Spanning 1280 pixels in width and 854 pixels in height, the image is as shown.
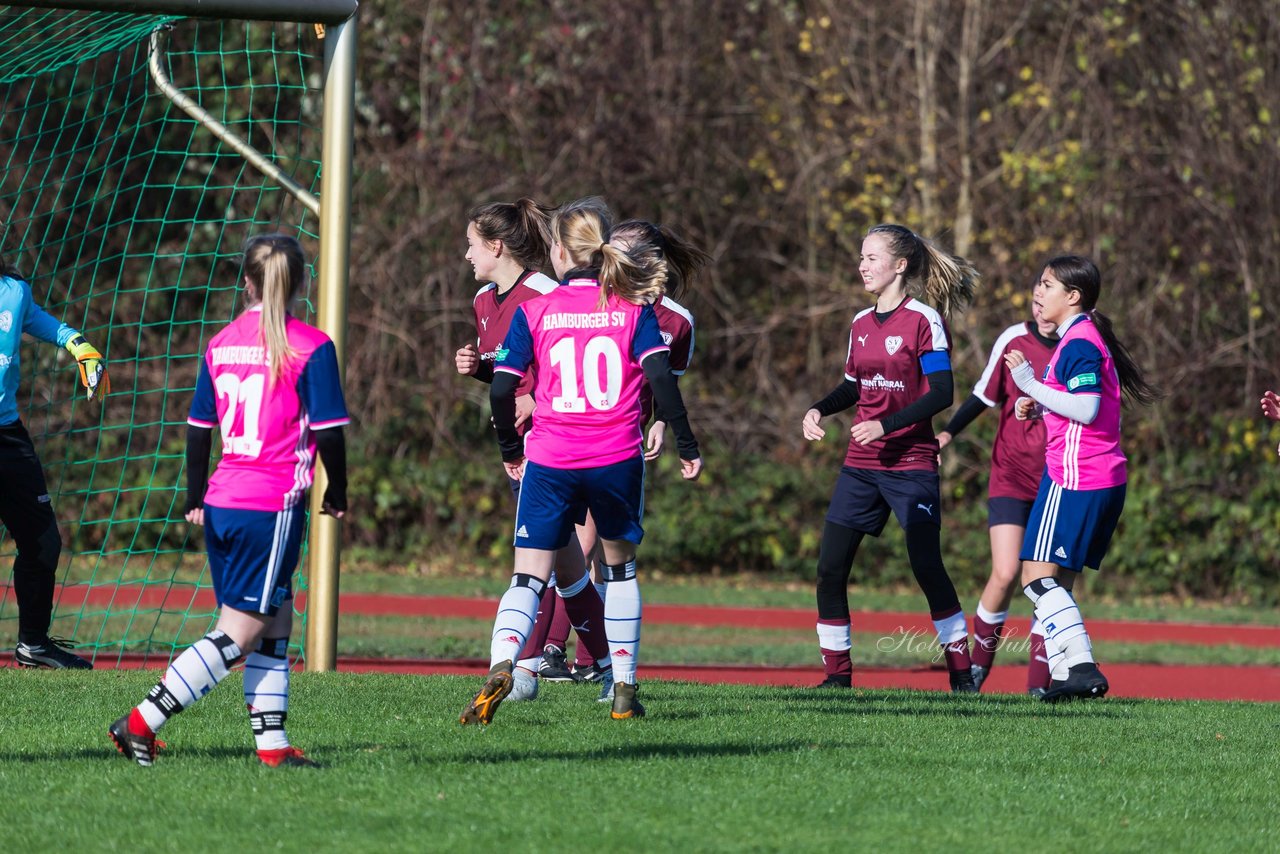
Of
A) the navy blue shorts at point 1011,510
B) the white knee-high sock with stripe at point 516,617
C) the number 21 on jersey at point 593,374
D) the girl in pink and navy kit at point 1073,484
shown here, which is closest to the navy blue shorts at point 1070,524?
the girl in pink and navy kit at point 1073,484

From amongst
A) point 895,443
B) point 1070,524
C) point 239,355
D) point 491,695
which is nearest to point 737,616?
point 895,443

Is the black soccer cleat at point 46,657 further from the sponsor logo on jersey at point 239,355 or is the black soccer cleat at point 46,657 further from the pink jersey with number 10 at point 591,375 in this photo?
the sponsor logo on jersey at point 239,355

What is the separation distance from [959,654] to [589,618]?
1.90 m

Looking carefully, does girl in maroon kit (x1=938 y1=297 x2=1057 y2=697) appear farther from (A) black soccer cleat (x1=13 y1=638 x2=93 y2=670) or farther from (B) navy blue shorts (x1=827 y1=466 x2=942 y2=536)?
(A) black soccer cleat (x1=13 y1=638 x2=93 y2=670)

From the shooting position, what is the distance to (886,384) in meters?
7.75

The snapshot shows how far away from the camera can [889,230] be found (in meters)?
7.76

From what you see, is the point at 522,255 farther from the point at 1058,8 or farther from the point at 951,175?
the point at 1058,8

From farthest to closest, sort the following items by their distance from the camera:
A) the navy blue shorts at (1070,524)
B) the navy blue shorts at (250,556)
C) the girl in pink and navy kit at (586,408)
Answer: the navy blue shorts at (1070,524) → the girl in pink and navy kit at (586,408) → the navy blue shorts at (250,556)

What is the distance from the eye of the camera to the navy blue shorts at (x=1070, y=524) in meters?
7.43

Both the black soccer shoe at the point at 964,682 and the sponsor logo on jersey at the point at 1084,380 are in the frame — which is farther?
the black soccer shoe at the point at 964,682

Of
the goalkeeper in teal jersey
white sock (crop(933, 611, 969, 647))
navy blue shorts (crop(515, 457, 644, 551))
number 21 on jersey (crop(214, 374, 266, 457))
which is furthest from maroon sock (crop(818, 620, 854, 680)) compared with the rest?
the goalkeeper in teal jersey

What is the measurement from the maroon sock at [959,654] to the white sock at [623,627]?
7.28ft

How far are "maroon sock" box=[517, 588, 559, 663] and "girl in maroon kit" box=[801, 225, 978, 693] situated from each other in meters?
1.37

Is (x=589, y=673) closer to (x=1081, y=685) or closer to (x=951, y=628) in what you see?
(x=951, y=628)
